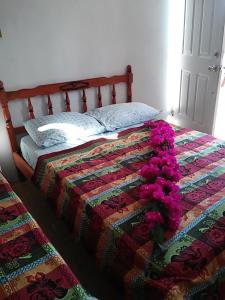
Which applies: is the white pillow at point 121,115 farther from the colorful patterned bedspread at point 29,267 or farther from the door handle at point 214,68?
the colorful patterned bedspread at point 29,267

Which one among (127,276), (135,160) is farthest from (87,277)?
(135,160)

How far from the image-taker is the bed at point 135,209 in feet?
3.64

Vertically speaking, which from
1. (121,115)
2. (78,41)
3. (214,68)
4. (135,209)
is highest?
(78,41)

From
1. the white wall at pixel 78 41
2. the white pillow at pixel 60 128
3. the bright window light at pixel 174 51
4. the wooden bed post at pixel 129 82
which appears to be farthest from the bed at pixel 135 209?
the bright window light at pixel 174 51

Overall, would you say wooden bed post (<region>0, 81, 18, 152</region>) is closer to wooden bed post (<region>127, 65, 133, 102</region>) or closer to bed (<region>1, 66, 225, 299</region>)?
bed (<region>1, 66, 225, 299</region>)

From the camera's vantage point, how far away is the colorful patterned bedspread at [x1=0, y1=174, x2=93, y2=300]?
923 millimetres

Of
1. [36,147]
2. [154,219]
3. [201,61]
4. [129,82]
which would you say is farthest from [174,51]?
[154,219]

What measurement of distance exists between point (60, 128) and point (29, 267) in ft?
4.43

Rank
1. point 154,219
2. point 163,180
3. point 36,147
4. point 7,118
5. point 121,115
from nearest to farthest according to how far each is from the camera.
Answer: point 154,219
point 163,180
point 36,147
point 7,118
point 121,115

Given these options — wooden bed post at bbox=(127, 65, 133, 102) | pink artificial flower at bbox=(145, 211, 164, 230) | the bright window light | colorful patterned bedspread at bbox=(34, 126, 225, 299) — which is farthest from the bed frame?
A: pink artificial flower at bbox=(145, 211, 164, 230)

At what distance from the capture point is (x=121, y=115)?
2.53 m

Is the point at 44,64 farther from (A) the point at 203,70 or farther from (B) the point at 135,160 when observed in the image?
(A) the point at 203,70

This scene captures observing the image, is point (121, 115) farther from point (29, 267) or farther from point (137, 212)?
point (29, 267)

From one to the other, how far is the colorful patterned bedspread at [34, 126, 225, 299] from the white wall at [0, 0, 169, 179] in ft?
2.79
